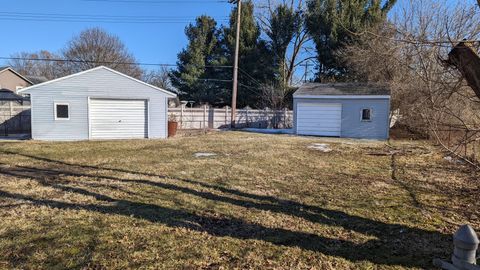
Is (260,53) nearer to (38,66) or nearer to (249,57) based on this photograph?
(249,57)

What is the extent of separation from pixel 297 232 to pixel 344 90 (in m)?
17.5

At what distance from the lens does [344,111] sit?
782 inches

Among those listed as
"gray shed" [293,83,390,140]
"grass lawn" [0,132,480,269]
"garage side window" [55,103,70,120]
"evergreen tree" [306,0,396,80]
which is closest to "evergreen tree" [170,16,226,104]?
"evergreen tree" [306,0,396,80]

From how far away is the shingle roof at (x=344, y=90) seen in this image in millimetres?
19547

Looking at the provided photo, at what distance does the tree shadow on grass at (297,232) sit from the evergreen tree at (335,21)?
2395 cm

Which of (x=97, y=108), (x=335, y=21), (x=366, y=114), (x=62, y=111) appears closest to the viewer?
(x=62, y=111)

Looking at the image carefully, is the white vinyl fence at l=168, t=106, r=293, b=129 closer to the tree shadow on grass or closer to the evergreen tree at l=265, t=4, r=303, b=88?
the evergreen tree at l=265, t=4, r=303, b=88

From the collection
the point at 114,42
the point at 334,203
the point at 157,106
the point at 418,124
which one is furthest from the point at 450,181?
the point at 114,42

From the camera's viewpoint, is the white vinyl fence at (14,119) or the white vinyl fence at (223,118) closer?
the white vinyl fence at (14,119)

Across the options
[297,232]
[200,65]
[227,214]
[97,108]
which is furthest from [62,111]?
[200,65]

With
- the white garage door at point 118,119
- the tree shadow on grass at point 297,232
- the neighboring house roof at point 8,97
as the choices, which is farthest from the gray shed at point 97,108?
the neighboring house roof at point 8,97

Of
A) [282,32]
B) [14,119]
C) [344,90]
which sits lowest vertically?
[14,119]

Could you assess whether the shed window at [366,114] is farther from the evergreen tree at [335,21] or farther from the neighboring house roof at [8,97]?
the neighboring house roof at [8,97]

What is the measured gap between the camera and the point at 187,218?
184 inches
